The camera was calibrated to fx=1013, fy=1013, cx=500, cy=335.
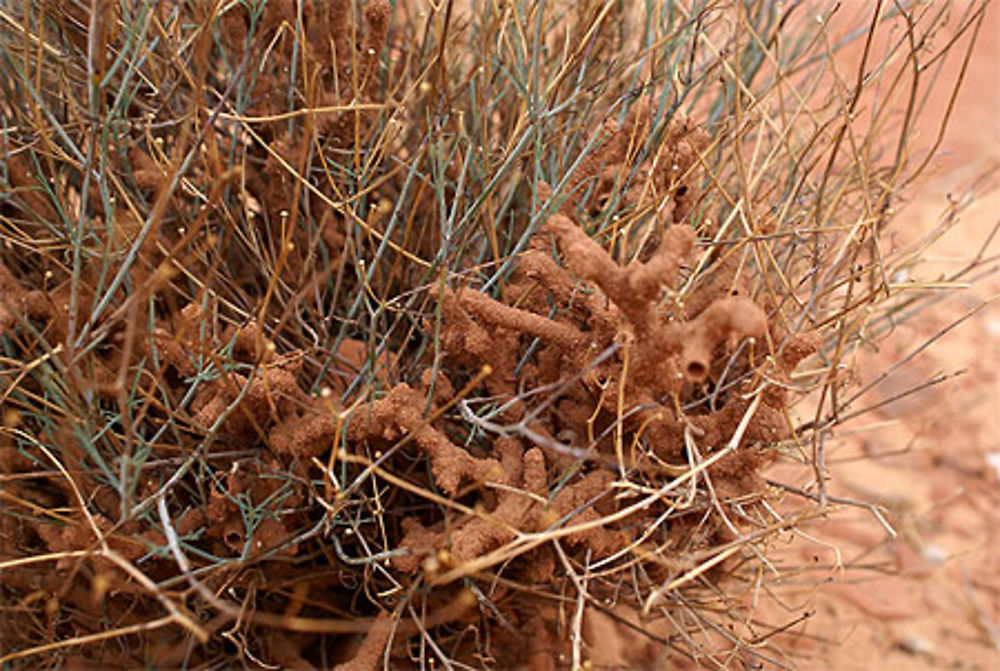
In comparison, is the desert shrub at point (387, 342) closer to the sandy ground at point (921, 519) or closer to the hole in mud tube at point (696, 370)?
the hole in mud tube at point (696, 370)

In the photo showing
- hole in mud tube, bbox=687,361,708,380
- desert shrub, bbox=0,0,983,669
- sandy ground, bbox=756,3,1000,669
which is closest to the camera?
hole in mud tube, bbox=687,361,708,380

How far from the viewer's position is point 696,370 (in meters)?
1.18

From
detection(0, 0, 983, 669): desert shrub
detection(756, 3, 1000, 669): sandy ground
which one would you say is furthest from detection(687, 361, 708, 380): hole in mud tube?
detection(756, 3, 1000, 669): sandy ground

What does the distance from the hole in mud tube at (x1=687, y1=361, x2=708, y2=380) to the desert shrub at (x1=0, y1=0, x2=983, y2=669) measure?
8cm

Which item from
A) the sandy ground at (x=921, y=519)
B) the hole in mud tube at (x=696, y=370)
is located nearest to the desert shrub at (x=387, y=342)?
the hole in mud tube at (x=696, y=370)

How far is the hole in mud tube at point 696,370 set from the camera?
3.82ft

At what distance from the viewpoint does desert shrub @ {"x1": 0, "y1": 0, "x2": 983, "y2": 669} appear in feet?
4.64

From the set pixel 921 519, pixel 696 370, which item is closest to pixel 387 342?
pixel 696 370

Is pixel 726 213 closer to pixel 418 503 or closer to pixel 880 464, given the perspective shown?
pixel 418 503

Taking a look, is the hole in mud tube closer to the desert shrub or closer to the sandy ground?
the desert shrub

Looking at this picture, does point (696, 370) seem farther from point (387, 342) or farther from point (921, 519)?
point (921, 519)

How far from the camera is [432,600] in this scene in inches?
67.3

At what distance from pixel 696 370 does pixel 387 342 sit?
0.54 meters

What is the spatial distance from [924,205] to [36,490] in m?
3.90
